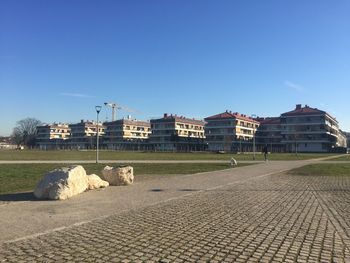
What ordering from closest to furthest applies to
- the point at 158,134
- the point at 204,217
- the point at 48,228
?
the point at 48,228 < the point at 204,217 < the point at 158,134

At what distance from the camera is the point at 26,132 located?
6954 inches

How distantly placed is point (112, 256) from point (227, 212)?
4.68 metres

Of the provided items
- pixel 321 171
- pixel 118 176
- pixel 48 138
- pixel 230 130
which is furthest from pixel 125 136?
pixel 118 176

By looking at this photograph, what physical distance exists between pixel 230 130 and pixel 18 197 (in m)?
126

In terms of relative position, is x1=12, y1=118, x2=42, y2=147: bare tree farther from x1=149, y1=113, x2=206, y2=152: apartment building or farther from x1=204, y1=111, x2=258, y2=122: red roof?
x1=204, y1=111, x2=258, y2=122: red roof

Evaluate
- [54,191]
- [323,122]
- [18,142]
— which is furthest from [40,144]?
[54,191]

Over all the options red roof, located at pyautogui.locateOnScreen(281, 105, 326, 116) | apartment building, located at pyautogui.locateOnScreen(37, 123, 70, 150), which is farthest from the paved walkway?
apartment building, located at pyautogui.locateOnScreen(37, 123, 70, 150)

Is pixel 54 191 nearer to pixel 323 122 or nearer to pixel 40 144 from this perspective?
pixel 323 122

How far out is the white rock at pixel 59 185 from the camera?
12.8 meters

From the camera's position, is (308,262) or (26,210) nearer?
(308,262)

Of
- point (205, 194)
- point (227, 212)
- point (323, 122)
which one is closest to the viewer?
point (227, 212)

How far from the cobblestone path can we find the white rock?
10.3 feet

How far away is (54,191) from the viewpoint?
12781mm

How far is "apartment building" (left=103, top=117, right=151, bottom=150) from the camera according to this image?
557 ft
